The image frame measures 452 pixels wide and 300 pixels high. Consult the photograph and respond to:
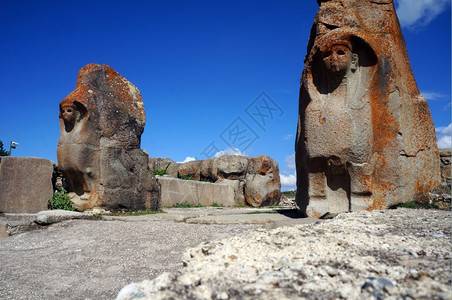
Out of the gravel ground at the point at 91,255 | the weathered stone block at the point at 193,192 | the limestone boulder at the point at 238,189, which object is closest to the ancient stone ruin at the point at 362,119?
the gravel ground at the point at 91,255

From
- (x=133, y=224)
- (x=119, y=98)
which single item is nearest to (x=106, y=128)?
(x=119, y=98)

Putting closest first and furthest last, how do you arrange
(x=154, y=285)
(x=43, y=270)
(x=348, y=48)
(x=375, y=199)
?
(x=154, y=285) < (x=43, y=270) < (x=375, y=199) < (x=348, y=48)

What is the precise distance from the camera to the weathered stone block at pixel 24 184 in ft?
22.2

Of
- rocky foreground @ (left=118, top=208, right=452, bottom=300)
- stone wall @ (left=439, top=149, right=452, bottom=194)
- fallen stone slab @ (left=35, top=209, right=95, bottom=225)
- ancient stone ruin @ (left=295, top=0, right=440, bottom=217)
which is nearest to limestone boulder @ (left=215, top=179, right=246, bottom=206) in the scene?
fallen stone slab @ (left=35, top=209, right=95, bottom=225)

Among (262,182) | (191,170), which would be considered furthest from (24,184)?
(262,182)

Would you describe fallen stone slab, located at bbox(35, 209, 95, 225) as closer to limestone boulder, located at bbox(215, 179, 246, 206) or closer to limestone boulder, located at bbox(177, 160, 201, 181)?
limestone boulder, located at bbox(215, 179, 246, 206)

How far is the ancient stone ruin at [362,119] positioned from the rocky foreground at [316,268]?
1.76m

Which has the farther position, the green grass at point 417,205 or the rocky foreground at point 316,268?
the green grass at point 417,205

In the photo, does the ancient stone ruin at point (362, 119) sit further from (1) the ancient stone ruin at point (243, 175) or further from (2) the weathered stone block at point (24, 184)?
(1) the ancient stone ruin at point (243, 175)

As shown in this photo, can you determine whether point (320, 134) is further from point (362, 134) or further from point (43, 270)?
point (43, 270)

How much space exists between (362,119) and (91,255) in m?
3.48

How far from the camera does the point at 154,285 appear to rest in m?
1.81

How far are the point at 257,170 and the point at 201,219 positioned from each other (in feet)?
22.7

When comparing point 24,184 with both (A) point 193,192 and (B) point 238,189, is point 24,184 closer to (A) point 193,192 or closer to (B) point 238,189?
(A) point 193,192
